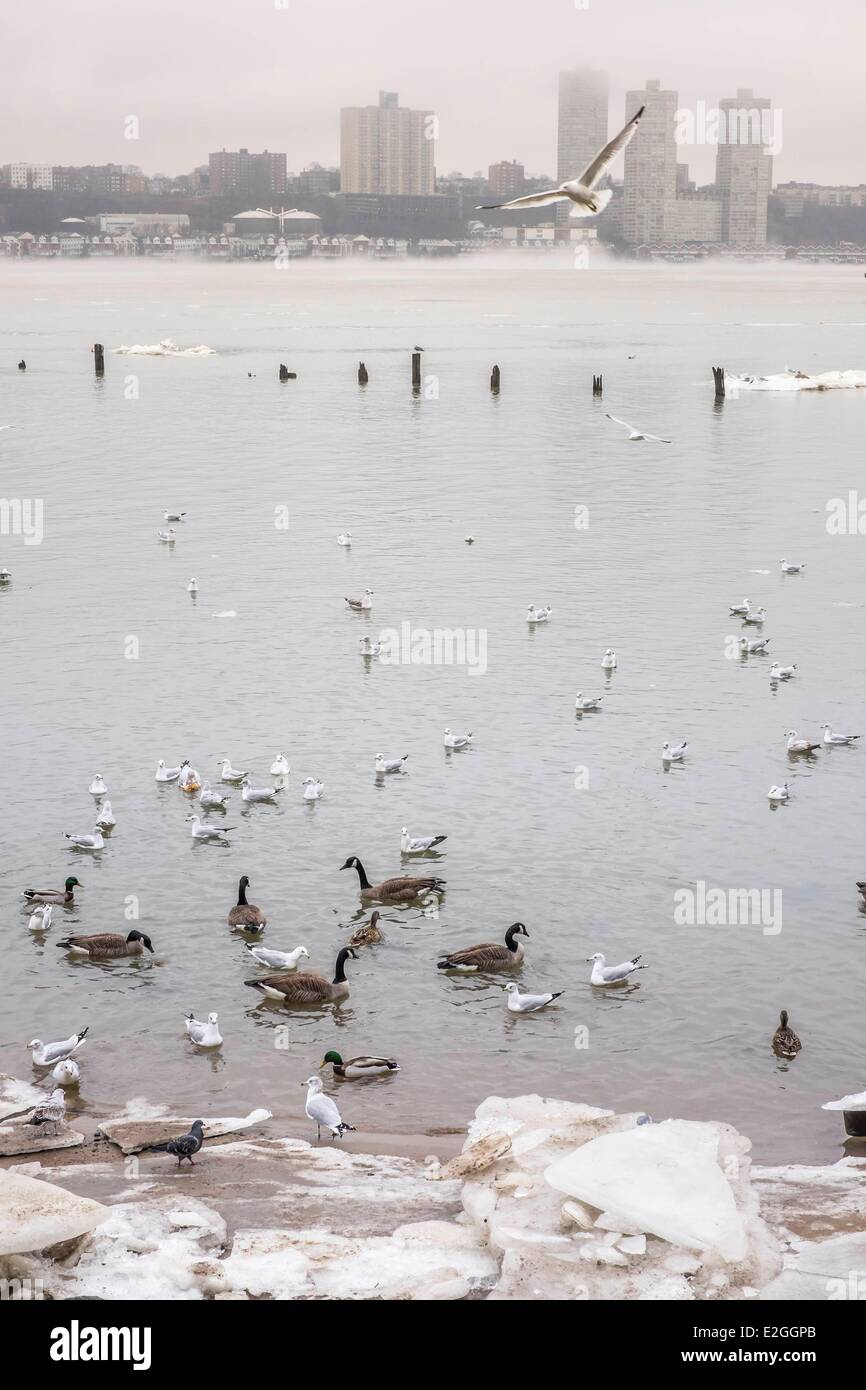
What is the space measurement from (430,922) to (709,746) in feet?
25.4

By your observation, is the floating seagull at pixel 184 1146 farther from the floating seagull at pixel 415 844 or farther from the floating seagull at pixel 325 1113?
the floating seagull at pixel 415 844

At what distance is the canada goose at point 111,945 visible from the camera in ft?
63.6

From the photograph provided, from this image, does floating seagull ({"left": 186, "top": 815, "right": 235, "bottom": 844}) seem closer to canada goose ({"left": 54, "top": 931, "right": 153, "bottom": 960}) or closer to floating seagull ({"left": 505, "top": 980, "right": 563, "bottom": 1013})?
canada goose ({"left": 54, "top": 931, "right": 153, "bottom": 960})

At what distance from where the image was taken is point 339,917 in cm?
2050

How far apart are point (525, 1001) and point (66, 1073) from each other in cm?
519

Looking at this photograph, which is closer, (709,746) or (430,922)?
(430,922)

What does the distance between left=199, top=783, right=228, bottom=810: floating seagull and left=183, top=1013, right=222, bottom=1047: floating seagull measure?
22.0ft

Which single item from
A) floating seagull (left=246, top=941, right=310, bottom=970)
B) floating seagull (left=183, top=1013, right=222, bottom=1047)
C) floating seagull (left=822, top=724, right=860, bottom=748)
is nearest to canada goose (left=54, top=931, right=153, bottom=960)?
floating seagull (left=246, top=941, right=310, bottom=970)

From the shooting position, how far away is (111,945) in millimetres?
19391

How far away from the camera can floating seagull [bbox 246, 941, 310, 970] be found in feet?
61.9
